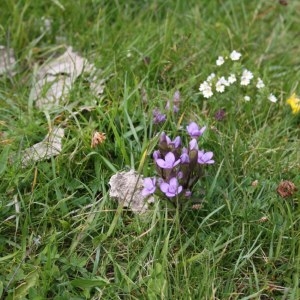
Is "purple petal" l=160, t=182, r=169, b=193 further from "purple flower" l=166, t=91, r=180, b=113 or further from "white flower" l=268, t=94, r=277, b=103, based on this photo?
"white flower" l=268, t=94, r=277, b=103

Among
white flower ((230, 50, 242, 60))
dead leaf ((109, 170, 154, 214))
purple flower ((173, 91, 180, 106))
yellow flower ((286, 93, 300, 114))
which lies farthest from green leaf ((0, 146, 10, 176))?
yellow flower ((286, 93, 300, 114))

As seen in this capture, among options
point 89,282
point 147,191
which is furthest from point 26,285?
point 147,191

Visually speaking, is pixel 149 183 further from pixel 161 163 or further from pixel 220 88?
pixel 220 88

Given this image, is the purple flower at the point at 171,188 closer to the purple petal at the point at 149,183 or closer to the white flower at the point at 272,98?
the purple petal at the point at 149,183

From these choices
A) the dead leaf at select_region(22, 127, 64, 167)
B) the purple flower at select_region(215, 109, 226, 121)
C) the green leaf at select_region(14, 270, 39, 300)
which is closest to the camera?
the green leaf at select_region(14, 270, 39, 300)

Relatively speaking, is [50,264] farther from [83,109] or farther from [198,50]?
[198,50]

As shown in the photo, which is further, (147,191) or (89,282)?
(147,191)

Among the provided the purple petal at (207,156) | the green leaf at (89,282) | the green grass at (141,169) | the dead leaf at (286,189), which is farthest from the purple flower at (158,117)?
the green leaf at (89,282)
